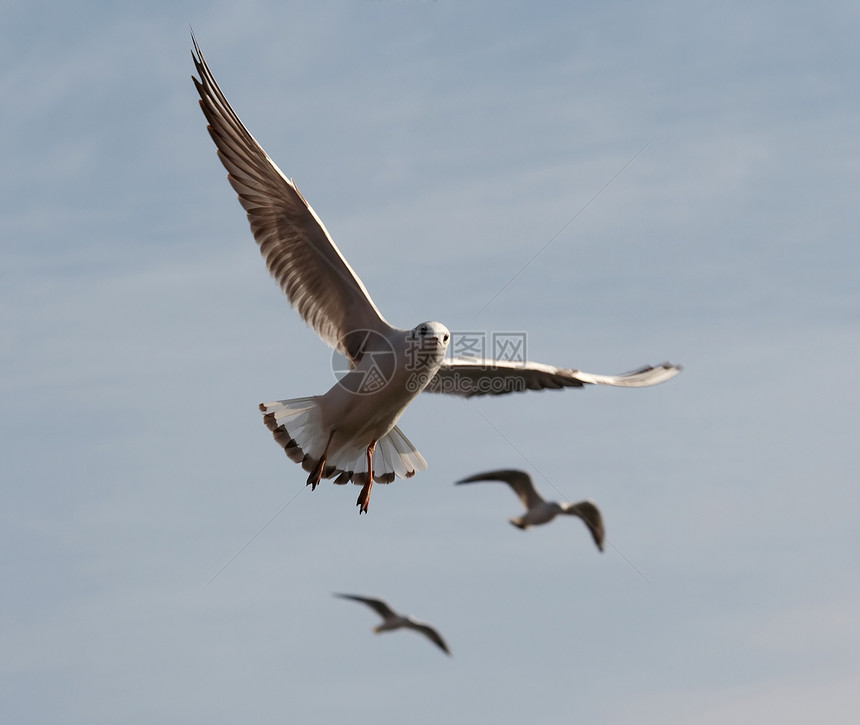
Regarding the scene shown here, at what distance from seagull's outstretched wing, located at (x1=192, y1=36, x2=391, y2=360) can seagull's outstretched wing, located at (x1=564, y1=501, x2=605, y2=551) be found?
11.4 feet

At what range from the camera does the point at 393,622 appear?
10773 mm

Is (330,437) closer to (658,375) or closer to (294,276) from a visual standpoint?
(294,276)

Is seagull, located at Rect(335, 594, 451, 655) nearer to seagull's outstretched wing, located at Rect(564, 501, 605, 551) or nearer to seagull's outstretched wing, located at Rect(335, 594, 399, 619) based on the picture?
seagull's outstretched wing, located at Rect(335, 594, 399, 619)

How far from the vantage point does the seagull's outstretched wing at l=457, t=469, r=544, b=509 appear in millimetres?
10578

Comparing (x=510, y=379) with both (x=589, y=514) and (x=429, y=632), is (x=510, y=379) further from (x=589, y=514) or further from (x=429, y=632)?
(x=429, y=632)

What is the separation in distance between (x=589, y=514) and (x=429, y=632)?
174 centimetres

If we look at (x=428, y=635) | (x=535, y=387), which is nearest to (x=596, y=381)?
(x=535, y=387)

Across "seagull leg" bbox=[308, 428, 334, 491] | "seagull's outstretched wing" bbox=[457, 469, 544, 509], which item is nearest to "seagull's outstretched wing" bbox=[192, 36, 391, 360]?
"seagull leg" bbox=[308, 428, 334, 491]

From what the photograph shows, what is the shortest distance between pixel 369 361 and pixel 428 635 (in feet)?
10.6

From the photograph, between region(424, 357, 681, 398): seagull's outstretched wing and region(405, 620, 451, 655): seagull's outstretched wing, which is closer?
region(405, 620, 451, 655): seagull's outstretched wing

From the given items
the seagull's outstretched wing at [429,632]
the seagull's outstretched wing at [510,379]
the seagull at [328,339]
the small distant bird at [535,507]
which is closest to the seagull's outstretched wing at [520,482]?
the small distant bird at [535,507]

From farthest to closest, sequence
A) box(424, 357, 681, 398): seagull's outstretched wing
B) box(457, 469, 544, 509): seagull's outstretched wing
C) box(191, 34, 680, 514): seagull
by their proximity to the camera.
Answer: box(424, 357, 681, 398): seagull's outstretched wing, box(191, 34, 680, 514): seagull, box(457, 469, 544, 509): seagull's outstretched wing

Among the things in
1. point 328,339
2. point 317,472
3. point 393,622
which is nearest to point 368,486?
point 317,472

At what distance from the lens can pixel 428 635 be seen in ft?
34.5
